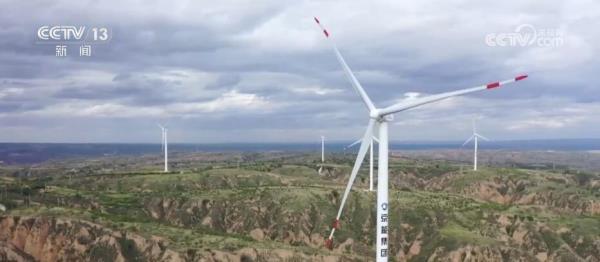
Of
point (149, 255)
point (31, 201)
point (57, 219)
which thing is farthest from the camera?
point (31, 201)

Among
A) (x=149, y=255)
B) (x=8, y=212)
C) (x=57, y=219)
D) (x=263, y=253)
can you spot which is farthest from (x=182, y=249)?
(x=8, y=212)

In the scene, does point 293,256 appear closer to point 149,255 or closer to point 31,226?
point 149,255

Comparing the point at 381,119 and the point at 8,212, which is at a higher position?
the point at 381,119

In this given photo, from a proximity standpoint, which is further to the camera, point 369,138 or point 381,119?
point 369,138

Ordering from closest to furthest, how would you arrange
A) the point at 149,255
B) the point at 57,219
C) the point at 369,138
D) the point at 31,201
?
the point at 369,138 < the point at 149,255 < the point at 57,219 < the point at 31,201

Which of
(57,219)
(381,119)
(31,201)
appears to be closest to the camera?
(381,119)

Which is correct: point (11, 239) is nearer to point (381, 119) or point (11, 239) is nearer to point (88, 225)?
point (88, 225)

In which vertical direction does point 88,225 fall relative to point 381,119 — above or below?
below

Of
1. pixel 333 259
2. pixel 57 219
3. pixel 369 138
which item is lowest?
pixel 333 259

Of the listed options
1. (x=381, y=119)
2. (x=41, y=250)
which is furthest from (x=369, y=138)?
(x=41, y=250)
